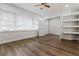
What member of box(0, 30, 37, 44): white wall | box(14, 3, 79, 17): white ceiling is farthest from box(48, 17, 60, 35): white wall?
box(0, 30, 37, 44): white wall

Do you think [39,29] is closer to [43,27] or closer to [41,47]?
[43,27]

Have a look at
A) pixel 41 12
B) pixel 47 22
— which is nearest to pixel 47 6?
pixel 41 12

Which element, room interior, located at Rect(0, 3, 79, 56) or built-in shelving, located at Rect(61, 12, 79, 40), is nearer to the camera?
room interior, located at Rect(0, 3, 79, 56)

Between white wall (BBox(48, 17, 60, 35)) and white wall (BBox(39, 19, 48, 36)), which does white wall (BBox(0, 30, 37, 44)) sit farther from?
white wall (BBox(48, 17, 60, 35))

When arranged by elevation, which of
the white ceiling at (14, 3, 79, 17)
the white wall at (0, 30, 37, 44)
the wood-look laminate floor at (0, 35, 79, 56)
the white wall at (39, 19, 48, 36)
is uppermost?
the white ceiling at (14, 3, 79, 17)

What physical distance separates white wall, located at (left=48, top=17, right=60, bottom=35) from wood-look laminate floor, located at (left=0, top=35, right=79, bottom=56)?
0.09 meters

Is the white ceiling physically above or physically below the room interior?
above

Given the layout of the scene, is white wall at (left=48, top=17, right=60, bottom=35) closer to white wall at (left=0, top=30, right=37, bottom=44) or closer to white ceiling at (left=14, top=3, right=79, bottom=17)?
white ceiling at (left=14, top=3, right=79, bottom=17)

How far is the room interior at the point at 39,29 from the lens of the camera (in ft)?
4.71

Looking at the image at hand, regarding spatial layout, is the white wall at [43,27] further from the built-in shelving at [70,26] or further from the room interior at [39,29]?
the built-in shelving at [70,26]

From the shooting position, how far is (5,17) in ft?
4.70

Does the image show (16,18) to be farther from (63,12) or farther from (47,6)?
(63,12)

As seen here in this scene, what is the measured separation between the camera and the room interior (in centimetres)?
144

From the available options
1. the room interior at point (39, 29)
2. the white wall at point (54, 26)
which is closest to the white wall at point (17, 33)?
the room interior at point (39, 29)
